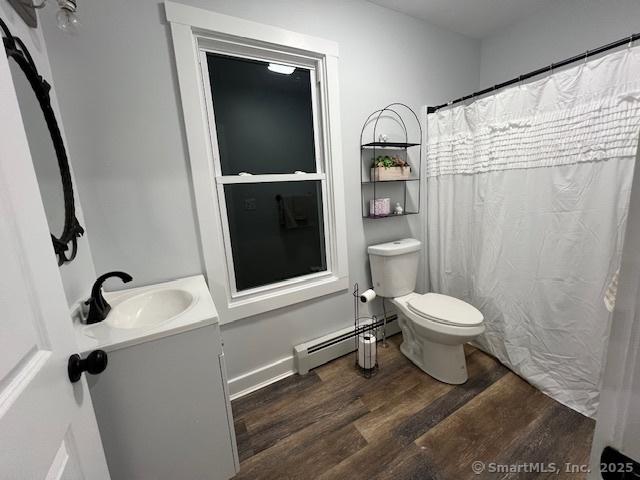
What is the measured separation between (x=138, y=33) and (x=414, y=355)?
243 centimetres

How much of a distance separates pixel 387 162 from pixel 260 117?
918 mm

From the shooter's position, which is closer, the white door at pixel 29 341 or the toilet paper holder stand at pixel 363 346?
the white door at pixel 29 341

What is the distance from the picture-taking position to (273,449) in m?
1.34

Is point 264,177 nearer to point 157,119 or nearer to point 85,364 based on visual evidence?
point 157,119

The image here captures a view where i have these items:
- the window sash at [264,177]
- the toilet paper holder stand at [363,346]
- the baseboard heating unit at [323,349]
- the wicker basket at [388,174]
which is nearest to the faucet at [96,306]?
the window sash at [264,177]

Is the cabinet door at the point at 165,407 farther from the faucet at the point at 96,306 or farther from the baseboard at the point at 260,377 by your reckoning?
the baseboard at the point at 260,377

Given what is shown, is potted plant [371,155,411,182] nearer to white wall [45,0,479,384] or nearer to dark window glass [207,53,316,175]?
white wall [45,0,479,384]

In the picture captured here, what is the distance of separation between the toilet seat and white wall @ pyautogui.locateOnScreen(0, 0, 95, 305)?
1.77 m

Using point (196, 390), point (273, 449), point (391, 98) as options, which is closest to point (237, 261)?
point (196, 390)

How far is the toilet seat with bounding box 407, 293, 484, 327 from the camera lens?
5.23 feet

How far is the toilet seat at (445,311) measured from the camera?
1595 millimetres

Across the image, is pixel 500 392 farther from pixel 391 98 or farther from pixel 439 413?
pixel 391 98

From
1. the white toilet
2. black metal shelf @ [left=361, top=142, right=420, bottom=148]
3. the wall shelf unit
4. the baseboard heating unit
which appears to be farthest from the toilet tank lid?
black metal shelf @ [left=361, top=142, right=420, bottom=148]

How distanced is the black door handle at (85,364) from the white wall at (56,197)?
0.57 metres
